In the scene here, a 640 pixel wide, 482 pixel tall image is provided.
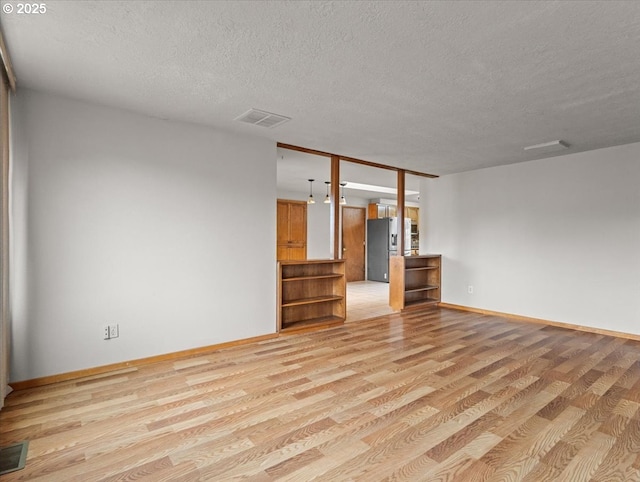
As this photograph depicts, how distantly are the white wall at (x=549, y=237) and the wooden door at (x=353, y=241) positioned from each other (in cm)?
340

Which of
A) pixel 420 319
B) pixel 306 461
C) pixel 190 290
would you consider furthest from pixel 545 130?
pixel 190 290

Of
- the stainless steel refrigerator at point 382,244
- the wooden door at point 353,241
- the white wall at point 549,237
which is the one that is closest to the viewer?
the white wall at point 549,237

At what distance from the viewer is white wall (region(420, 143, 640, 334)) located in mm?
4383

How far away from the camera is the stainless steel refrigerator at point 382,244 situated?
9367 millimetres

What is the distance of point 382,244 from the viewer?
954 centimetres

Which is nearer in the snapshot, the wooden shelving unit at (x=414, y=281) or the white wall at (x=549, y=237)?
the white wall at (x=549, y=237)

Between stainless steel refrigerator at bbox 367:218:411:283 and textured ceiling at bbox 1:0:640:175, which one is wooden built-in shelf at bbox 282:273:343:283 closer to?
textured ceiling at bbox 1:0:640:175

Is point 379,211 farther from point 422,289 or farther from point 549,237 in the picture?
point 549,237

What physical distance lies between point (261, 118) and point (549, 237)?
4.53m

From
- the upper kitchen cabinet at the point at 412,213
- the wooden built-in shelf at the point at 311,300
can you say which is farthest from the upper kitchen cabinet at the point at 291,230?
the upper kitchen cabinet at the point at 412,213

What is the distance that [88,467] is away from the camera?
1.84 m

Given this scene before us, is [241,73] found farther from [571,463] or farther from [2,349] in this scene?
[571,463]

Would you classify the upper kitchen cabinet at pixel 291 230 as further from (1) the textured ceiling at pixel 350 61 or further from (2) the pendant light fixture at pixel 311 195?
(1) the textured ceiling at pixel 350 61

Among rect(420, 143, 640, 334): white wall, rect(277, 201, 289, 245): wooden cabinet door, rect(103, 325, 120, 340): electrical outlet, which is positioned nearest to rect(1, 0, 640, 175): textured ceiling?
rect(420, 143, 640, 334): white wall
